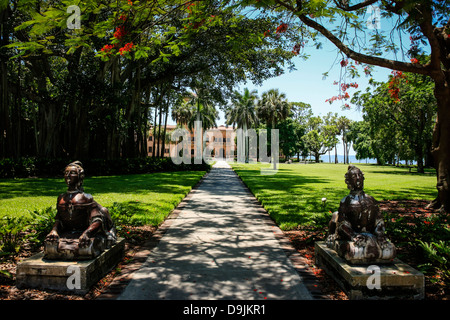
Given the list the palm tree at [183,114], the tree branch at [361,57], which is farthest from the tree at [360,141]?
the tree branch at [361,57]

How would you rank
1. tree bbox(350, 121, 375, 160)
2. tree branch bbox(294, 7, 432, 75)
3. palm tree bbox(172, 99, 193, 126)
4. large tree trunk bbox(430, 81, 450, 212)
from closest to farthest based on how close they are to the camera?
tree branch bbox(294, 7, 432, 75)
large tree trunk bbox(430, 81, 450, 212)
palm tree bbox(172, 99, 193, 126)
tree bbox(350, 121, 375, 160)

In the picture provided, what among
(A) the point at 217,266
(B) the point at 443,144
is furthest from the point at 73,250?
(B) the point at 443,144

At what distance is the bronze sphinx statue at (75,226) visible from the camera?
3598 mm

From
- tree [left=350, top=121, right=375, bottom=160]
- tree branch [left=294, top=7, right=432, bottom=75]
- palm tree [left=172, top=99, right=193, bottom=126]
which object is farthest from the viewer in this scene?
tree [left=350, top=121, right=375, bottom=160]

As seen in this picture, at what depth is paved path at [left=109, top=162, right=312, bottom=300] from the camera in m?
3.58

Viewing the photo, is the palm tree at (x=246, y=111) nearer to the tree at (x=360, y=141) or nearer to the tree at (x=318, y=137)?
the tree at (x=318, y=137)

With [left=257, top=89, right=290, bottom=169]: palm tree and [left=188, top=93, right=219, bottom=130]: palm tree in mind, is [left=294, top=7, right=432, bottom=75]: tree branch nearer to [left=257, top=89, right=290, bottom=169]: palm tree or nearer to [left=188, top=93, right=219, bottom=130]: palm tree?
[left=257, top=89, right=290, bottom=169]: palm tree

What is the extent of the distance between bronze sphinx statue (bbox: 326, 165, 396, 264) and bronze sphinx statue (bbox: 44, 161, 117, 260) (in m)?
3.16

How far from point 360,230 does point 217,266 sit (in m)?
2.11

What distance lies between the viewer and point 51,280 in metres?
3.50

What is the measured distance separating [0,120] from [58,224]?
16832 millimetres

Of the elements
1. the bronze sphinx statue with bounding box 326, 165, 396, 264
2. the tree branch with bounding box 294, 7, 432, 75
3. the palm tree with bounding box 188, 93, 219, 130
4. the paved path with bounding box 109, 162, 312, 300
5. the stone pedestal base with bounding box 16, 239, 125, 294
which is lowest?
the paved path with bounding box 109, 162, 312, 300

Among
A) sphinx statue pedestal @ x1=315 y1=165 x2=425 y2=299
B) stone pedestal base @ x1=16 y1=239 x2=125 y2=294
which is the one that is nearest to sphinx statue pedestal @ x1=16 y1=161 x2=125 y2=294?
stone pedestal base @ x1=16 y1=239 x2=125 y2=294

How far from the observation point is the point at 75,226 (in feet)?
12.7
